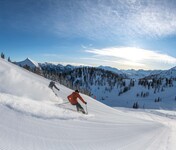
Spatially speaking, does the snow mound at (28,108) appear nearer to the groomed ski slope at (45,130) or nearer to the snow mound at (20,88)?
the groomed ski slope at (45,130)

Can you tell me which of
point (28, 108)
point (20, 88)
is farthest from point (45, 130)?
Answer: point (20, 88)

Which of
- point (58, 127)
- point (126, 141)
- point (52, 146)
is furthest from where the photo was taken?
point (126, 141)

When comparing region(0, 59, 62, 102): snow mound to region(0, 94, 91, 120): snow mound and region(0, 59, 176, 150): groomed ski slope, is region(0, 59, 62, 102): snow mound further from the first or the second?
region(0, 94, 91, 120): snow mound

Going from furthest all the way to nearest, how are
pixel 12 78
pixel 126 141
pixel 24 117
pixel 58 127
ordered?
pixel 12 78, pixel 126 141, pixel 58 127, pixel 24 117

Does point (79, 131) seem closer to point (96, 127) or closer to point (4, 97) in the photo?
point (96, 127)

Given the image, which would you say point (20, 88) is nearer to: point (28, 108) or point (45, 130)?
point (28, 108)

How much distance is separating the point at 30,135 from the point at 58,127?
88.4 inches

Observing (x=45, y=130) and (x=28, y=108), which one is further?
(x=28, y=108)

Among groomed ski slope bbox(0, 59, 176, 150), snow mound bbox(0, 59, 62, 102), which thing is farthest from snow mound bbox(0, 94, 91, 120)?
snow mound bbox(0, 59, 62, 102)

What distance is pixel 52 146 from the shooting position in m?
8.97

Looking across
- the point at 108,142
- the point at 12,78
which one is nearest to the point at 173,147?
the point at 108,142

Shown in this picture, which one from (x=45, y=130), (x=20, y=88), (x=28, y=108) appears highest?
(x=20, y=88)

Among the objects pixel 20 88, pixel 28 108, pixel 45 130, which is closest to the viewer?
pixel 45 130

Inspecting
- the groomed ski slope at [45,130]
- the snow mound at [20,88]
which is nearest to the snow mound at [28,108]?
the groomed ski slope at [45,130]
